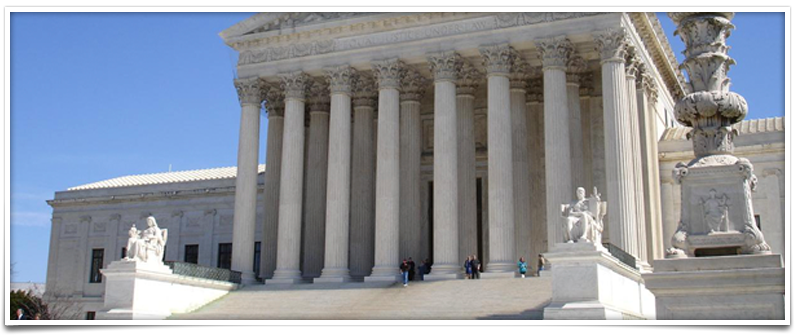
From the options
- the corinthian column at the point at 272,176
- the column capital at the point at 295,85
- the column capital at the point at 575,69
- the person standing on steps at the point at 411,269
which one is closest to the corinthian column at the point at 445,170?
the person standing on steps at the point at 411,269

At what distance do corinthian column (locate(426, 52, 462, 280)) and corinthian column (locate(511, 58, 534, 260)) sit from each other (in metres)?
3.13

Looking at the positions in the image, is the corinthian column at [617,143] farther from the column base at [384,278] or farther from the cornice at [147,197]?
the cornice at [147,197]

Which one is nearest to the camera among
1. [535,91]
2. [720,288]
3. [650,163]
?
[720,288]

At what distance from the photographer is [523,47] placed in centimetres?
4028

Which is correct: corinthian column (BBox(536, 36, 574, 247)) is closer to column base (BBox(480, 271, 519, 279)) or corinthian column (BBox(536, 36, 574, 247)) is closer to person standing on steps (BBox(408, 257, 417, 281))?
column base (BBox(480, 271, 519, 279))

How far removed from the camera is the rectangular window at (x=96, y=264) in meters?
61.9

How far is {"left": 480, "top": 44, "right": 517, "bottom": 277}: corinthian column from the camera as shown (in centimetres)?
3834

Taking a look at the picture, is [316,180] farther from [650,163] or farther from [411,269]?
[650,163]

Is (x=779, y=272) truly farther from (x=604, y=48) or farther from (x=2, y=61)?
(x=604, y=48)

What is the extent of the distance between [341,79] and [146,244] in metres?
13.5

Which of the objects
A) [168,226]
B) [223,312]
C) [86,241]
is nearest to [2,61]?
[223,312]

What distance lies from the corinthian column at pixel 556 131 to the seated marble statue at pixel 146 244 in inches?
652

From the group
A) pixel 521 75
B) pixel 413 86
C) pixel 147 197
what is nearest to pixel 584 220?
pixel 521 75

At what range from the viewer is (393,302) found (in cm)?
3478
